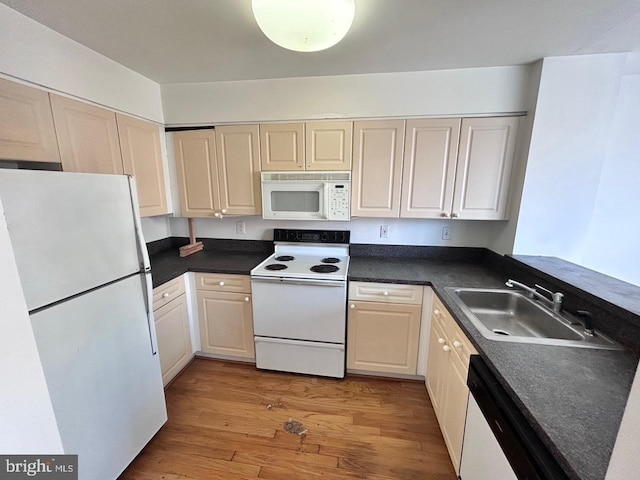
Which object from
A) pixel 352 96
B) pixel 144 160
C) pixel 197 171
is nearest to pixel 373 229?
pixel 352 96

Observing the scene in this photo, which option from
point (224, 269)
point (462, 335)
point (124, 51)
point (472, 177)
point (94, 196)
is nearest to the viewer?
point (94, 196)

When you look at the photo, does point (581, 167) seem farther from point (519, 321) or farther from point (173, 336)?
point (173, 336)

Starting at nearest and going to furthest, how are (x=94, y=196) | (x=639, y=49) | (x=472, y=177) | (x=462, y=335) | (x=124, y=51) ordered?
(x=94, y=196), (x=462, y=335), (x=639, y=49), (x=124, y=51), (x=472, y=177)

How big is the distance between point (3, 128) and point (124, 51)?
2.74ft

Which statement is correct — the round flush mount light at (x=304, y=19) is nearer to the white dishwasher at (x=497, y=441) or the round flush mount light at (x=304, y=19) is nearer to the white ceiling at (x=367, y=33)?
the white ceiling at (x=367, y=33)

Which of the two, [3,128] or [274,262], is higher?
[3,128]

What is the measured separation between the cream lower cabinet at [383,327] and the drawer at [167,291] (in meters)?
1.36

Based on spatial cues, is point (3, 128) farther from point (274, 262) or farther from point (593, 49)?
point (593, 49)

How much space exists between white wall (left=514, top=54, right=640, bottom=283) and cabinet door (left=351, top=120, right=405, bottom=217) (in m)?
0.88

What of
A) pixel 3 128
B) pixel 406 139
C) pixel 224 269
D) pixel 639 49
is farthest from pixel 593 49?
pixel 3 128

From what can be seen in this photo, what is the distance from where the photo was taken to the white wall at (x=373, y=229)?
2336mm

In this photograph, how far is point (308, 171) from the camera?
218cm

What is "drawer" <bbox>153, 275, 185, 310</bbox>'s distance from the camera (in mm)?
1864

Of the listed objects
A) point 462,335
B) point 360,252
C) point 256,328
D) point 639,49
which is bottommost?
point 256,328
